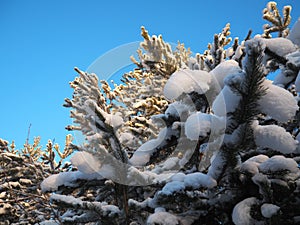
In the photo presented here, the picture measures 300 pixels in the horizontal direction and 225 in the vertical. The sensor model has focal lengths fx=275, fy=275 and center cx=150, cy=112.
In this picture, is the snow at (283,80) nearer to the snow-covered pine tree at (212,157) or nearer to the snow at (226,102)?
the snow-covered pine tree at (212,157)

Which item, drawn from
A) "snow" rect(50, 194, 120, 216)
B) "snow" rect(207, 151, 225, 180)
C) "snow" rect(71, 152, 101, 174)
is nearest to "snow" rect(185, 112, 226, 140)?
"snow" rect(207, 151, 225, 180)

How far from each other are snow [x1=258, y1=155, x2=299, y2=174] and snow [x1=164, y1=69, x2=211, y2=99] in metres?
0.67

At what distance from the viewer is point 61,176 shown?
6.98 feet

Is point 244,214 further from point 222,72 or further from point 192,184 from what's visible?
point 222,72

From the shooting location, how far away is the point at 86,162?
6.38ft

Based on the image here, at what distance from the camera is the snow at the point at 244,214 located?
1.59m

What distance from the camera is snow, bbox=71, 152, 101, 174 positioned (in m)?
1.89

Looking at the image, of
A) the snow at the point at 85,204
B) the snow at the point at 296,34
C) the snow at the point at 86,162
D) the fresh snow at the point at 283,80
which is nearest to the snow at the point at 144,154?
A: the snow at the point at 86,162

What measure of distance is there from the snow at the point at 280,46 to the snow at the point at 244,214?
132cm

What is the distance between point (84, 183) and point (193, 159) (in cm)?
105

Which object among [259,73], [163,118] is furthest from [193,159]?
[259,73]

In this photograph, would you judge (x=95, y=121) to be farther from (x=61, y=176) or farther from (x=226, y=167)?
(x=226, y=167)

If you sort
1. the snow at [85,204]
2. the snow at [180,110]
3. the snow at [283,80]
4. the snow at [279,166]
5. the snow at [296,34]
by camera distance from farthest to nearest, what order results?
the snow at [296,34] < the snow at [283,80] < the snow at [180,110] < the snow at [85,204] < the snow at [279,166]

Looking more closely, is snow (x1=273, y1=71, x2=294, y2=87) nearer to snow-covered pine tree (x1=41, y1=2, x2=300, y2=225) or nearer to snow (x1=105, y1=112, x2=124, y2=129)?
snow-covered pine tree (x1=41, y1=2, x2=300, y2=225)
